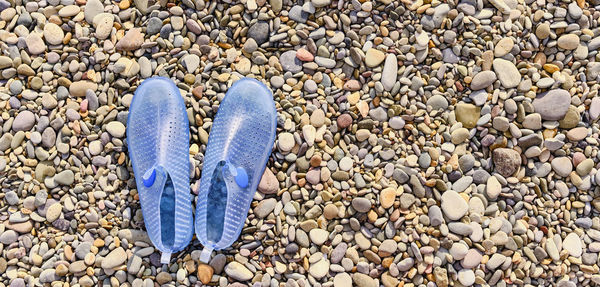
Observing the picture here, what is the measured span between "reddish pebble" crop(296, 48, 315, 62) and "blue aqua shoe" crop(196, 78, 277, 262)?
213 millimetres

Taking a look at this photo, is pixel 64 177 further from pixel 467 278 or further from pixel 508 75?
pixel 508 75

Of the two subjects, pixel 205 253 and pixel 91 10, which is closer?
pixel 205 253

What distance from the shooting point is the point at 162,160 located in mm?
2479

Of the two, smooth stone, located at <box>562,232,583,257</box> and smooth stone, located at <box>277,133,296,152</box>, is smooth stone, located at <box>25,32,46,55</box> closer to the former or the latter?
smooth stone, located at <box>277,133,296,152</box>

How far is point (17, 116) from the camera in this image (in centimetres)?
252

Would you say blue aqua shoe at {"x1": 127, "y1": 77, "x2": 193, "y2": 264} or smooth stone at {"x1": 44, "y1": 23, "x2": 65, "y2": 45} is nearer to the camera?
blue aqua shoe at {"x1": 127, "y1": 77, "x2": 193, "y2": 264}

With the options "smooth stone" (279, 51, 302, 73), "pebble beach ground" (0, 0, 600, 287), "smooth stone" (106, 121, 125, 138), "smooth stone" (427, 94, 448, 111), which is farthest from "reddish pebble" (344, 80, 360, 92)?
"smooth stone" (106, 121, 125, 138)

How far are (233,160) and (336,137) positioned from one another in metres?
0.48

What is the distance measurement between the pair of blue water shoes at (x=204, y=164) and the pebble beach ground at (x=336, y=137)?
6 centimetres

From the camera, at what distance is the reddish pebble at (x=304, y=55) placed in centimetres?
253

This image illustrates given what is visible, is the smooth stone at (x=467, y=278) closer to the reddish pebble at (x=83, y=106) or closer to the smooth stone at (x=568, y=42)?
the smooth stone at (x=568, y=42)

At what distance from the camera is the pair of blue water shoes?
239cm

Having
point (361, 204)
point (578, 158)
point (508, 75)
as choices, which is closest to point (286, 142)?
point (361, 204)

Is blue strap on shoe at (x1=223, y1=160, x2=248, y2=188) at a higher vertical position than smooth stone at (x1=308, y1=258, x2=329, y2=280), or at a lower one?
higher
